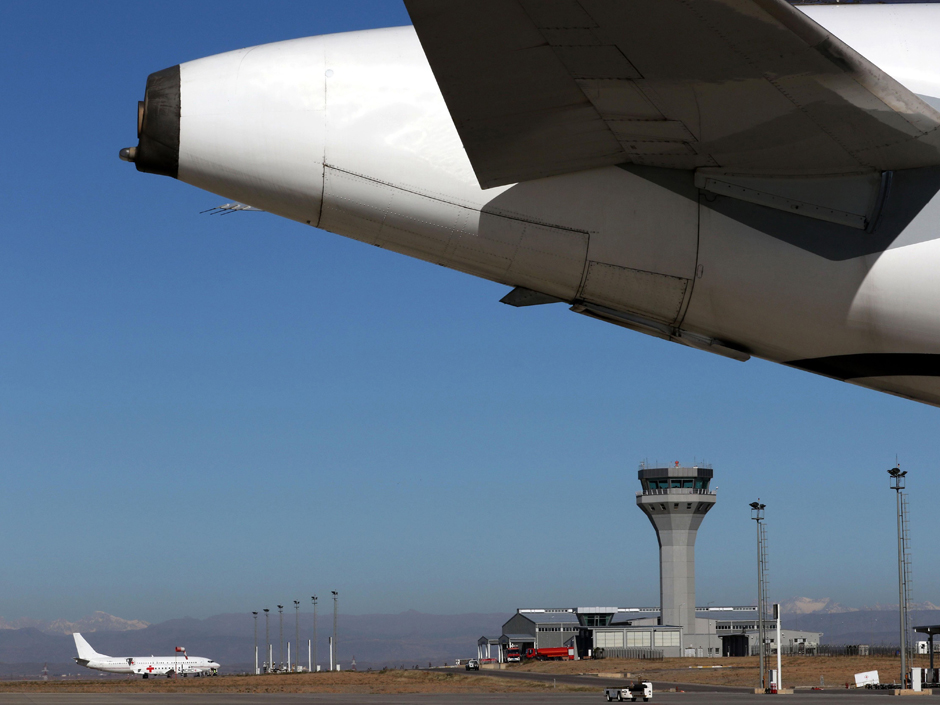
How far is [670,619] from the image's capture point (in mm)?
117625

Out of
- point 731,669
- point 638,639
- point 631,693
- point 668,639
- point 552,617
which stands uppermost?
point 631,693

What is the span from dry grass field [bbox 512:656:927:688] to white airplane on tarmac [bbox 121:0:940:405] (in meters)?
70.6

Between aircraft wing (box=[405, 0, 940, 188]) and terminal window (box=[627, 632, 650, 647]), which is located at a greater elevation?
aircraft wing (box=[405, 0, 940, 188])

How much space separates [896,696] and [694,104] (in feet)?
179

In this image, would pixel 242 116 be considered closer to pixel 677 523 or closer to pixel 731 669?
pixel 731 669

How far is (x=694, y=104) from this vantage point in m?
4.97

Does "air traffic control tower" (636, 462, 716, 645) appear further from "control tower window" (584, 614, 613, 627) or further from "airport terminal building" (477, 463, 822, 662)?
"control tower window" (584, 614, 613, 627)

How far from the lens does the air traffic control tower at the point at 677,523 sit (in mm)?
117250

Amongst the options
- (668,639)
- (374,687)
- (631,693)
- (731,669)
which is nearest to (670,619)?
(668,639)

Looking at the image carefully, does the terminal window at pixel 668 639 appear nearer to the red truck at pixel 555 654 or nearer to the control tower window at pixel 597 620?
the red truck at pixel 555 654

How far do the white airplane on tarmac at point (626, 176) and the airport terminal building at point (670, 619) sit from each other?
384 ft

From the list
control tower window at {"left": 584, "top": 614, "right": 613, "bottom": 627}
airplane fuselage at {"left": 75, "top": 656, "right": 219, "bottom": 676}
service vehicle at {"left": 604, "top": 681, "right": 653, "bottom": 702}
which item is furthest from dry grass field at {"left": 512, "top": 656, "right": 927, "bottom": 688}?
airplane fuselage at {"left": 75, "top": 656, "right": 219, "bottom": 676}

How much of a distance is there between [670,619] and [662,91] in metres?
120

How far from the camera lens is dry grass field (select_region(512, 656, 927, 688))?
7406cm
